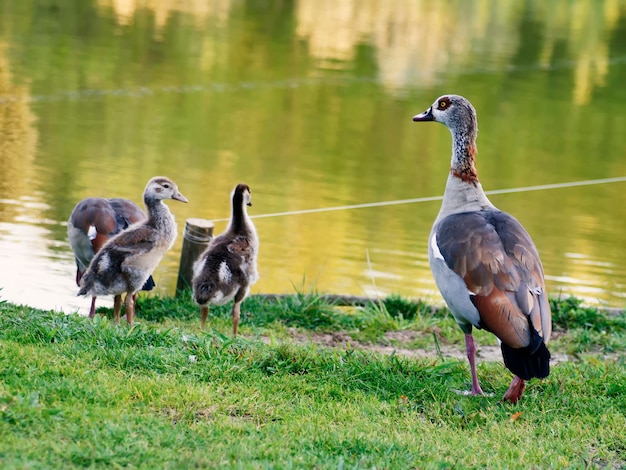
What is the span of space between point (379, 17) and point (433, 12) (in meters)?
2.71

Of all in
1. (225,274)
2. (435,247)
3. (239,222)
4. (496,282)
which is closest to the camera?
(496,282)

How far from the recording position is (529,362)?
5852 mm

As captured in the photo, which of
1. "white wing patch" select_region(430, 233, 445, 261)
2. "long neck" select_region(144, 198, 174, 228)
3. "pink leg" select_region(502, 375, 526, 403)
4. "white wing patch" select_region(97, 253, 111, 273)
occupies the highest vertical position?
"white wing patch" select_region(430, 233, 445, 261)

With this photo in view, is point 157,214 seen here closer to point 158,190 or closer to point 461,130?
point 158,190

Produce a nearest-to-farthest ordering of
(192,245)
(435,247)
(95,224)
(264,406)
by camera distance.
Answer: (264,406)
(435,247)
(95,224)
(192,245)

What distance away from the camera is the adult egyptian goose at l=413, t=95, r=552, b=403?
588 cm

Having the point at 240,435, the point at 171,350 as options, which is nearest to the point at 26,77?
the point at 171,350

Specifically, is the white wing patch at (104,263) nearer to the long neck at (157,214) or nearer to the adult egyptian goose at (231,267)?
the long neck at (157,214)

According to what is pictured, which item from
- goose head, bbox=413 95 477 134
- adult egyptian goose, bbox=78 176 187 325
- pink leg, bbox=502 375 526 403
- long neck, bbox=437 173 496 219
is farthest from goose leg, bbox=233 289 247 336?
pink leg, bbox=502 375 526 403

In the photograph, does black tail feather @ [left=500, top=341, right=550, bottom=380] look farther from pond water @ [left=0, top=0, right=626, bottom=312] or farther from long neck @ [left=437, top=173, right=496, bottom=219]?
pond water @ [left=0, top=0, right=626, bottom=312]

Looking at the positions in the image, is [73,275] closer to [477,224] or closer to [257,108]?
[477,224]

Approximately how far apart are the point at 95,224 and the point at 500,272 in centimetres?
343

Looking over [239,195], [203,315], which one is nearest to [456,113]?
[239,195]

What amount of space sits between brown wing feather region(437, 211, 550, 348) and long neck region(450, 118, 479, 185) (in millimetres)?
510
